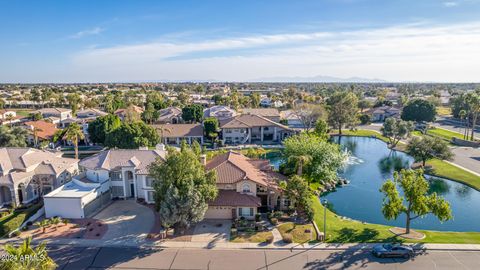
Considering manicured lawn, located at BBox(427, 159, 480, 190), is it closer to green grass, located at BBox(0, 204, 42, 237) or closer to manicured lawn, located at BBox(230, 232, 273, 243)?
manicured lawn, located at BBox(230, 232, 273, 243)

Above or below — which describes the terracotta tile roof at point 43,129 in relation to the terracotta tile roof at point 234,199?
above

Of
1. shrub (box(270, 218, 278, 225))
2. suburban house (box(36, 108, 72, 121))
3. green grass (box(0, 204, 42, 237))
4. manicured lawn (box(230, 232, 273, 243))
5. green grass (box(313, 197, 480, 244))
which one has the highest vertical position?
suburban house (box(36, 108, 72, 121))

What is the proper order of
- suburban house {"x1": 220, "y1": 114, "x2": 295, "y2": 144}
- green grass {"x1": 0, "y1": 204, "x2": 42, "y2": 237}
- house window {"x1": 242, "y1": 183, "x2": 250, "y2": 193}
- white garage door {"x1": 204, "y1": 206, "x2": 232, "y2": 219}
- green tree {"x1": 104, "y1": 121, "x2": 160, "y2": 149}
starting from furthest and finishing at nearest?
suburban house {"x1": 220, "y1": 114, "x2": 295, "y2": 144} → green tree {"x1": 104, "y1": 121, "x2": 160, "y2": 149} → house window {"x1": 242, "y1": 183, "x2": 250, "y2": 193} → white garage door {"x1": 204, "y1": 206, "x2": 232, "y2": 219} → green grass {"x1": 0, "y1": 204, "x2": 42, "y2": 237}

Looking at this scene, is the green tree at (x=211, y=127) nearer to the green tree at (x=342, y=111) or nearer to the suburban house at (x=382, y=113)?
the green tree at (x=342, y=111)

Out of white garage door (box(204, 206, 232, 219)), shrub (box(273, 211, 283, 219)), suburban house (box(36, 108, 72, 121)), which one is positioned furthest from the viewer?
suburban house (box(36, 108, 72, 121))

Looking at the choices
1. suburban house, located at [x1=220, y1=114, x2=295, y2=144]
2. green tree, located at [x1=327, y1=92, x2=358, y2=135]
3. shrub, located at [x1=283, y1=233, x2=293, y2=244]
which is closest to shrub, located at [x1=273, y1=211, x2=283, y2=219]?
shrub, located at [x1=283, y1=233, x2=293, y2=244]

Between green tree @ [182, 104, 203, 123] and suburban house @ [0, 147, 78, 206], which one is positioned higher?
green tree @ [182, 104, 203, 123]

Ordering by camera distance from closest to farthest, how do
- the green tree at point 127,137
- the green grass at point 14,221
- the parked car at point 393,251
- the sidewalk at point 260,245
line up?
1. the parked car at point 393,251
2. the sidewalk at point 260,245
3. the green grass at point 14,221
4. the green tree at point 127,137

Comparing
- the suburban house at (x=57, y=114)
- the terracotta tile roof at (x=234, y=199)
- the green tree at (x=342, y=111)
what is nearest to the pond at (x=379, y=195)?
the terracotta tile roof at (x=234, y=199)
